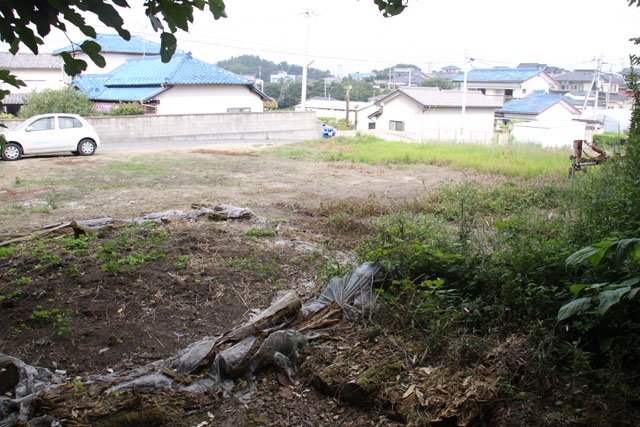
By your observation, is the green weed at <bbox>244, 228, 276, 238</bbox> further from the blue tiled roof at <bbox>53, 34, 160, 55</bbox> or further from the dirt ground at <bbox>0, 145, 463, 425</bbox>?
the blue tiled roof at <bbox>53, 34, 160, 55</bbox>

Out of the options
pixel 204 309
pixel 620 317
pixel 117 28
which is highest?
pixel 117 28

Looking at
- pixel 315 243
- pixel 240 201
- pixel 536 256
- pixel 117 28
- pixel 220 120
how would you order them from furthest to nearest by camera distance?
pixel 220 120 → pixel 240 201 → pixel 315 243 → pixel 536 256 → pixel 117 28

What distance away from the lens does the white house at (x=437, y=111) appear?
29406 millimetres

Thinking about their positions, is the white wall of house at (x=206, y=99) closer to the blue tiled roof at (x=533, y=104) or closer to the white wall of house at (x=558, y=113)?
the blue tiled roof at (x=533, y=104)

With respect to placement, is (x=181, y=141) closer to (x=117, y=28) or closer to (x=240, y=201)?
(x=240, y=201)

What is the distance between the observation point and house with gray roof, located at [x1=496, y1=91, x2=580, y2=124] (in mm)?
31938

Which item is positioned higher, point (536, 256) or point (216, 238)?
point (536, 256)

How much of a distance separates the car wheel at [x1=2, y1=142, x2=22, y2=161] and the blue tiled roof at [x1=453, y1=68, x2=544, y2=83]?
3537 cm

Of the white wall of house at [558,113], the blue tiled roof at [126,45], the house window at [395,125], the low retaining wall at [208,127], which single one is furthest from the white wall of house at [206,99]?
the white wall of house at [558,113]

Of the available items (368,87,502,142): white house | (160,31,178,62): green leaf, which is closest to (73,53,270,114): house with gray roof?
(368,87,502,142): white house

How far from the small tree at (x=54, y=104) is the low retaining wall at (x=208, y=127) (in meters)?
2.29

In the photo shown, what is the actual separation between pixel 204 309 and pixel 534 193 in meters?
6.71

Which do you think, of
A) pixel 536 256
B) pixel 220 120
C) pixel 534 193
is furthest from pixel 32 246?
pixel 220 120

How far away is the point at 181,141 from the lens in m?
19.1
